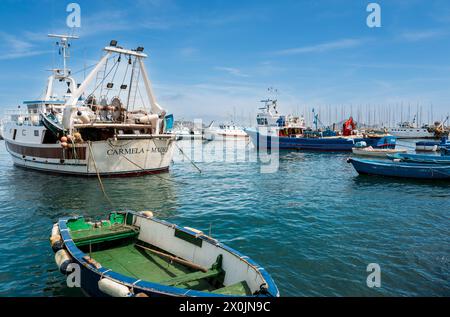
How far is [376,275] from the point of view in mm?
9602

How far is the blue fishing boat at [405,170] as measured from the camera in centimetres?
2559

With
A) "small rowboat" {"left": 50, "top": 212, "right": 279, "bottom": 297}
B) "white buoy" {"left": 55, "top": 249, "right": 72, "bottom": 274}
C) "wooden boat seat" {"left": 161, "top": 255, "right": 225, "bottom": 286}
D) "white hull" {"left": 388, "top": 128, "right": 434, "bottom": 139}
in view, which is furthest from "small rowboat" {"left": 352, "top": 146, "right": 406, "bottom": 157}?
"white hull" {"left": 388, "top": 128, "right": 434, "bottom": 139}

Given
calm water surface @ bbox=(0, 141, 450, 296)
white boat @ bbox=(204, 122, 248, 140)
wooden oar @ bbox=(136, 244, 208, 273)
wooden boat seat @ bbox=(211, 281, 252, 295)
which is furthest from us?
white boat @ bbox=(204, 122, 248, 140)

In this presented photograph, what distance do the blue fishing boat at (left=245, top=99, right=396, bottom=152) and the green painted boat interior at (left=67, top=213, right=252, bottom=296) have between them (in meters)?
50.7

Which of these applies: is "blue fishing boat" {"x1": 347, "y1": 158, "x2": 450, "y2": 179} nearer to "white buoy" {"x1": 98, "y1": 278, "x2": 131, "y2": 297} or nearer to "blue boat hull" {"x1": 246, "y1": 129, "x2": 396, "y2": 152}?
"white buoy" {"x1": 98, "y1": 278, "x2": 131, "y2": 297}

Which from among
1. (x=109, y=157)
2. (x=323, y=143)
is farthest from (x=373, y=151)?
(x=109, y=157)

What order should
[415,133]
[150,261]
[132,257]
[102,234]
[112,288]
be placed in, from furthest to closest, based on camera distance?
[415,133] < [102,234] < [132,257] < [150,261] < [112,288]

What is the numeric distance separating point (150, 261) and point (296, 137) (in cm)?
5461

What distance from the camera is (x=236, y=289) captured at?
6.83 metres

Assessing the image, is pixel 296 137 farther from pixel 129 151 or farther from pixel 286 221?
pixel 286 221

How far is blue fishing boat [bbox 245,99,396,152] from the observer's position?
5619cm

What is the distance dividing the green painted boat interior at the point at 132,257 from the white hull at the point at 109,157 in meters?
13.5

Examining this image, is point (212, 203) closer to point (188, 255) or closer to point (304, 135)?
point (188, 255)

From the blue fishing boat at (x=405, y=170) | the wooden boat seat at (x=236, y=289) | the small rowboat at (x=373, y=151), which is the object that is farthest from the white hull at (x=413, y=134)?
the wooden boat seat at (x=236, y=289)
